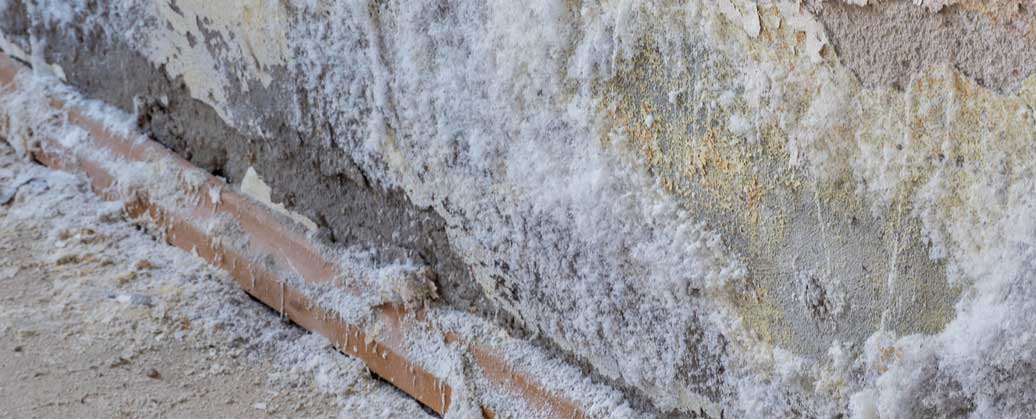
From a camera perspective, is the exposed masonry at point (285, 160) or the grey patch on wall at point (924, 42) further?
the exposed masonry at point (285, 160)

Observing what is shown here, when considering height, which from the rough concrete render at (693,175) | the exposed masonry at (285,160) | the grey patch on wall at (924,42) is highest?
the grey patch on wall at (924,42)

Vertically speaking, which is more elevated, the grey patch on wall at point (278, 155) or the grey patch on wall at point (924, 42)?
the grey patch on wall at point (924, 42)

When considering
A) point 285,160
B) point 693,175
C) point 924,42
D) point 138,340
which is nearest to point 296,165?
point 285,160

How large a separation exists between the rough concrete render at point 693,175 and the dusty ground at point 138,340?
0.59 ft

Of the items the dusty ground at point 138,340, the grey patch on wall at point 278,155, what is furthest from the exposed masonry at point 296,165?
the dusty ground at point 138,340

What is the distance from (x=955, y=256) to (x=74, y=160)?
1566 millimetres

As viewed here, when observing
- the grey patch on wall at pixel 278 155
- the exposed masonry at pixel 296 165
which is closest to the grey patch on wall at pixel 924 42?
the exposed masonry at pixel 296 165

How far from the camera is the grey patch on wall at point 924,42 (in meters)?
0.82

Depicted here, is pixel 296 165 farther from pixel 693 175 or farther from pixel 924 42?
pixel 924 42

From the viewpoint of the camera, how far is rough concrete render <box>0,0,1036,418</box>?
879mm

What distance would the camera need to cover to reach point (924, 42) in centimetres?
87

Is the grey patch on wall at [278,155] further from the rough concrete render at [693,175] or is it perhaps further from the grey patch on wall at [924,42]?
the grey patch on wall at [924,42]

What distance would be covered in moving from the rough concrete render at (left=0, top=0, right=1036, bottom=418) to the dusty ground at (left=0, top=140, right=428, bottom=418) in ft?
0.59

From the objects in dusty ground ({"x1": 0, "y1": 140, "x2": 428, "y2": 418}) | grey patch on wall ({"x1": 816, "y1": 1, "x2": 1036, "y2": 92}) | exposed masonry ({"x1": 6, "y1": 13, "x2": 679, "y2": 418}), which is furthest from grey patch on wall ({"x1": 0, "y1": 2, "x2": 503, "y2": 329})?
grey patch on wall ({"x1": 816, "y1": 1, "x2": 1036, "y2": 92})
